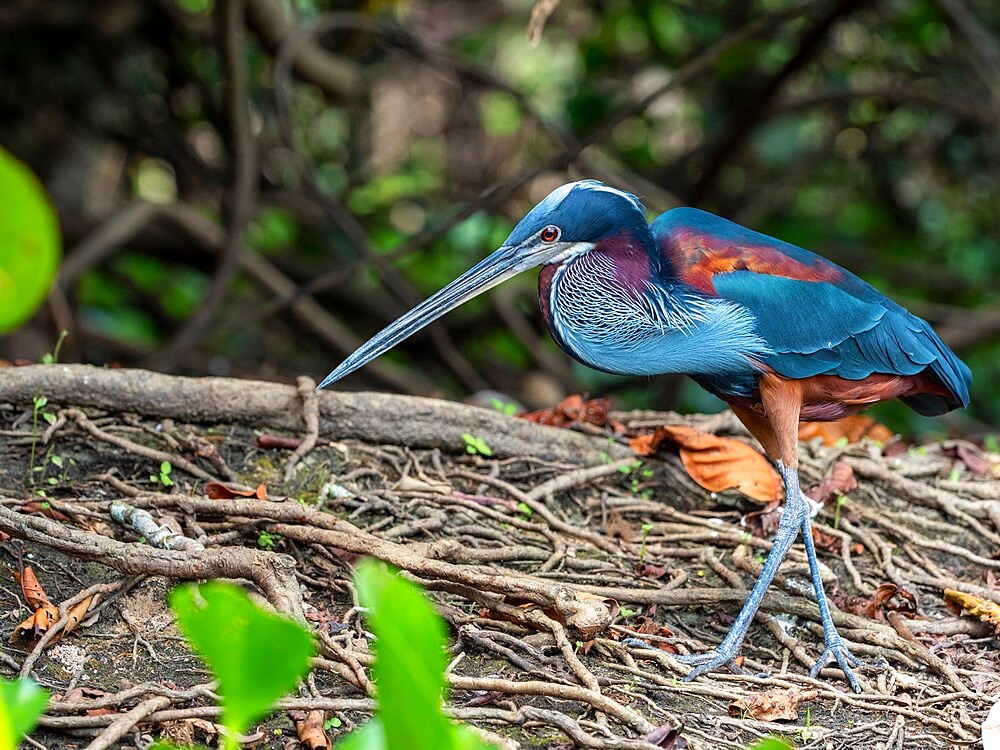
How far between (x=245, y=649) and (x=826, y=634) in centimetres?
232

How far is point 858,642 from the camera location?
3330mm

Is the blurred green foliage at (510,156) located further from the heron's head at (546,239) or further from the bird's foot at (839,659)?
the bird's foot at (839,659)

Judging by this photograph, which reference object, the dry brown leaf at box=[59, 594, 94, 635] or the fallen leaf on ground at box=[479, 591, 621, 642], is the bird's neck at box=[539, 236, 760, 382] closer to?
the fallen leaf on ground at box=[479, 591, 621, 642]

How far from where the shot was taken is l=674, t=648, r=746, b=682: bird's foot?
3.01 meters

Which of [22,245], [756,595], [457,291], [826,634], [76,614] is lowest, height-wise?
[826,634]

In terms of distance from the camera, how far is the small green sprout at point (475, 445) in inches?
159

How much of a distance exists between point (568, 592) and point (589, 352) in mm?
777

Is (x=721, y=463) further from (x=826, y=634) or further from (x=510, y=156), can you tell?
(x=510, y=156)

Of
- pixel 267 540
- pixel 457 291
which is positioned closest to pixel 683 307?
pixel 457 291

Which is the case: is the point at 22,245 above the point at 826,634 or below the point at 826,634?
above

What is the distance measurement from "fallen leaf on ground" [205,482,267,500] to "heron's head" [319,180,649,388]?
442 millimetres

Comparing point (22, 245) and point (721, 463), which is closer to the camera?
point (22, 245)

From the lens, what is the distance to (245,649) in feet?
4.23

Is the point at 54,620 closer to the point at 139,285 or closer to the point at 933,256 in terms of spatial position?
the point at 139,285
